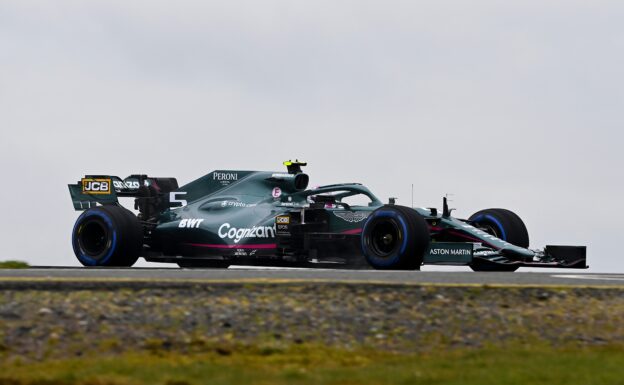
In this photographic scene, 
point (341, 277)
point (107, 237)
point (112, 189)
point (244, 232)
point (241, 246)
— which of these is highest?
point (112, 189)

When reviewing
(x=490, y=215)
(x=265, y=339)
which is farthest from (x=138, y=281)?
(x=490, y=215)

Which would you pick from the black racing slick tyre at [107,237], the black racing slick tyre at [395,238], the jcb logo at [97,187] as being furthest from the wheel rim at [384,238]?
the jcb logo at [97,187]

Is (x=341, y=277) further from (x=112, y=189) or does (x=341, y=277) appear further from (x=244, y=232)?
(x=112, y=189)

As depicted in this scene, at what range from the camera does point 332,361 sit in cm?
1080

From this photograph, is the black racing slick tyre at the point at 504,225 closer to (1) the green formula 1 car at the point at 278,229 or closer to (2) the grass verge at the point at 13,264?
(1) the green formula 1 car at the point at 278,229

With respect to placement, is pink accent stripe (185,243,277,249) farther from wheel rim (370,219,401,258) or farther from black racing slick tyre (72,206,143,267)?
wheel rim (370,219,401,258)

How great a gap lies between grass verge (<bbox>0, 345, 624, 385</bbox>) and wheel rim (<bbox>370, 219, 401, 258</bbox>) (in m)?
7.86

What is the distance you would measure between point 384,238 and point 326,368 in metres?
9.23

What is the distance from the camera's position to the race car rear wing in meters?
24.5

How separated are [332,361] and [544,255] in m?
10.7

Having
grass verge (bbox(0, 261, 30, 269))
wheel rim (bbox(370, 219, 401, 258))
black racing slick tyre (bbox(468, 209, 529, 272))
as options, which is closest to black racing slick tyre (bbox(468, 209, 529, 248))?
black racing slick tyre (bbox(468, 209, 529, 272))

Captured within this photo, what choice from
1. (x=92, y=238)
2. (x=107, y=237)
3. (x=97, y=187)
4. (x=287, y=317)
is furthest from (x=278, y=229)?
(x=287, y=317)

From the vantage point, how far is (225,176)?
23891 millimetres

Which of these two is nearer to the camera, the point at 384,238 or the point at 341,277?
the point at 341,277
